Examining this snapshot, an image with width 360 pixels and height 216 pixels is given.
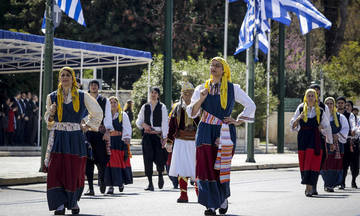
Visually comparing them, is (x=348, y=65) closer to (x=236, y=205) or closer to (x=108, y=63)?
(x=108, y=63)

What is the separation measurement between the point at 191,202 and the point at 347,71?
2827 cm

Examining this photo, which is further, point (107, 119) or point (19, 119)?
point (19, 119)

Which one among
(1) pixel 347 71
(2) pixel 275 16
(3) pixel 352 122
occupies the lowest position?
(3) pixel 352 122

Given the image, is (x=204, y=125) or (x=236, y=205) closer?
(x=204, y=125)

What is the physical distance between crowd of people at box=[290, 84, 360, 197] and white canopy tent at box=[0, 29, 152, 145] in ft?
34.1

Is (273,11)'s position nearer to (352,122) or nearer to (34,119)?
(352,122)

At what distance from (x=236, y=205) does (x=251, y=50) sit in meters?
13.4

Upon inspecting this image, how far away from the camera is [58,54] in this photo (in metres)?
28.1

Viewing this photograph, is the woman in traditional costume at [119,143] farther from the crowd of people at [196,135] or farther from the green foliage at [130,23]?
the green foliage at [130,23]

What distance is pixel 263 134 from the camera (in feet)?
138

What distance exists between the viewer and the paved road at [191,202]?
10.5 metres

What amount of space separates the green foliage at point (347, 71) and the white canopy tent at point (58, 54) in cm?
1318

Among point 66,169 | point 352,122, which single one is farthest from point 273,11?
point 66,169

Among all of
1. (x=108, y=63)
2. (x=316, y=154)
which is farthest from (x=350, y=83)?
(x=316, y=154)
